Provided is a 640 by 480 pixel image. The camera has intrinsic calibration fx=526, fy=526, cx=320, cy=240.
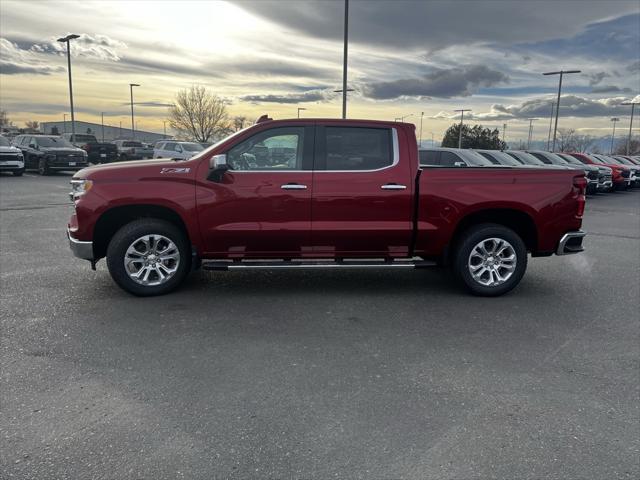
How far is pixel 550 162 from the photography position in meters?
20.7

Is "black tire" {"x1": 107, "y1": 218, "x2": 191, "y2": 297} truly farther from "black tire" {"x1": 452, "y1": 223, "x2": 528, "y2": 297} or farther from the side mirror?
"black tire" {"x1": 452, "y1": 223, "x2": 528, "y2": 297}

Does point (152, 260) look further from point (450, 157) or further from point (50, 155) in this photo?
point (50, 155)

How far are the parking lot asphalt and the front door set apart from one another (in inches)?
25.3

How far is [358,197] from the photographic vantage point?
18.9ft

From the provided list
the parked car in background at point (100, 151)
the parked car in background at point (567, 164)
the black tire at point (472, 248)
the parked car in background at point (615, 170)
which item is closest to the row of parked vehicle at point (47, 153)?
the parked car in background at point (100, 151)

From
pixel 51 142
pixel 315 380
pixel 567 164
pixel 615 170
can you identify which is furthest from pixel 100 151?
pixel 315 380

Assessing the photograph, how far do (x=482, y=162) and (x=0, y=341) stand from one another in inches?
484

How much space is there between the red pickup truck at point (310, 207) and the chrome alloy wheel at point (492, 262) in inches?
0.5

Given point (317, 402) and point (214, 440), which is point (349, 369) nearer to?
point (317, 402)

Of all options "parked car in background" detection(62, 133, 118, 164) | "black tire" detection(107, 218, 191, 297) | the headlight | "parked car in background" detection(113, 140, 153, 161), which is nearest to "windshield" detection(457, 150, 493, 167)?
"black tire" detection(107, 218, 191, 297)

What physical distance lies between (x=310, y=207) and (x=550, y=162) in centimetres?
1779

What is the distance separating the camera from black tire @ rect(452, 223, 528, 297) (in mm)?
5980

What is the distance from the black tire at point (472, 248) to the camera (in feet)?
19.6

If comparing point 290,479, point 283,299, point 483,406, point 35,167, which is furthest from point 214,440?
point 35,167
